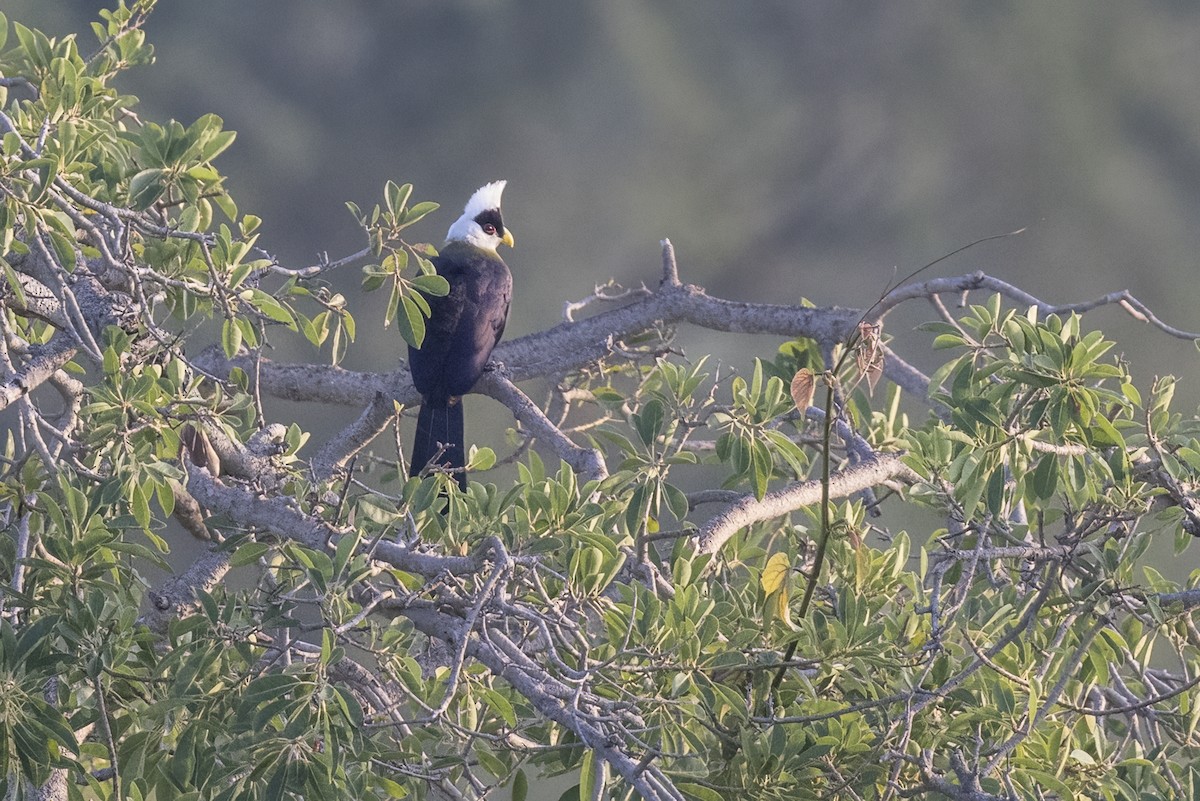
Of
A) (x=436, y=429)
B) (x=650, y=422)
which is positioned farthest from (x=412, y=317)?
(x=436, y=429)

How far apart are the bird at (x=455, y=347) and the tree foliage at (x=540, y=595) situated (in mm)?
1088

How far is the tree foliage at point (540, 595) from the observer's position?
4.01 ft

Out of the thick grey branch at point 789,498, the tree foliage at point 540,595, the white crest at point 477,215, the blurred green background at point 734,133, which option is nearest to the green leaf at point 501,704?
the tree foliage at point 540,595

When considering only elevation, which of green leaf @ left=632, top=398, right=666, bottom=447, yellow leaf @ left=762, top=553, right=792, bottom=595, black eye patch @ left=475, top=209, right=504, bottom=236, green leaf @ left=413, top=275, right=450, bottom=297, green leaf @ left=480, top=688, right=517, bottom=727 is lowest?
green leaf @ left=480, top=688, right=517, bottom=727

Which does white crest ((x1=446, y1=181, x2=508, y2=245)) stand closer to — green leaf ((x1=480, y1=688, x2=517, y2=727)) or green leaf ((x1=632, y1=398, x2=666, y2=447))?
green leaf ((x1=632, y1=398, x2=666, y2=447))

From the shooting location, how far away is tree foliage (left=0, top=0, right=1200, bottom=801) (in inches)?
48.2

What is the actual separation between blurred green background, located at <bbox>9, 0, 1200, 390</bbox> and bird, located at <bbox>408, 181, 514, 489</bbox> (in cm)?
487

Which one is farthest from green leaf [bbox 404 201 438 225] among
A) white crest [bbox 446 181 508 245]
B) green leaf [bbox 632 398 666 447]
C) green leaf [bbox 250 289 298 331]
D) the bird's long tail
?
white crest [bbox 446 181 508 245]

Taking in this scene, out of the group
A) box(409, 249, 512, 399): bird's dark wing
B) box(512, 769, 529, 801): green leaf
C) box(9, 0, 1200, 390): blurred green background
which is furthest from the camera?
box(9, 0, 1200, 390): blurred green background

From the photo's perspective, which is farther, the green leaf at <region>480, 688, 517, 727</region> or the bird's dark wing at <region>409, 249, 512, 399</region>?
the bird's dark wing at <region>409, 249, 512, 399</region>

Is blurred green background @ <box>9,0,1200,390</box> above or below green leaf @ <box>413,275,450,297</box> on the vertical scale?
above

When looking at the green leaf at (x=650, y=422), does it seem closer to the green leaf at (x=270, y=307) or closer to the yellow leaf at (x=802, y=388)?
the yellow leaf at (x=802, y=388)

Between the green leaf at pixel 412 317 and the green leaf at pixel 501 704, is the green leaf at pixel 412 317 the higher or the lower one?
the higher one

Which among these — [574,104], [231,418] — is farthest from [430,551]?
[574,104]
